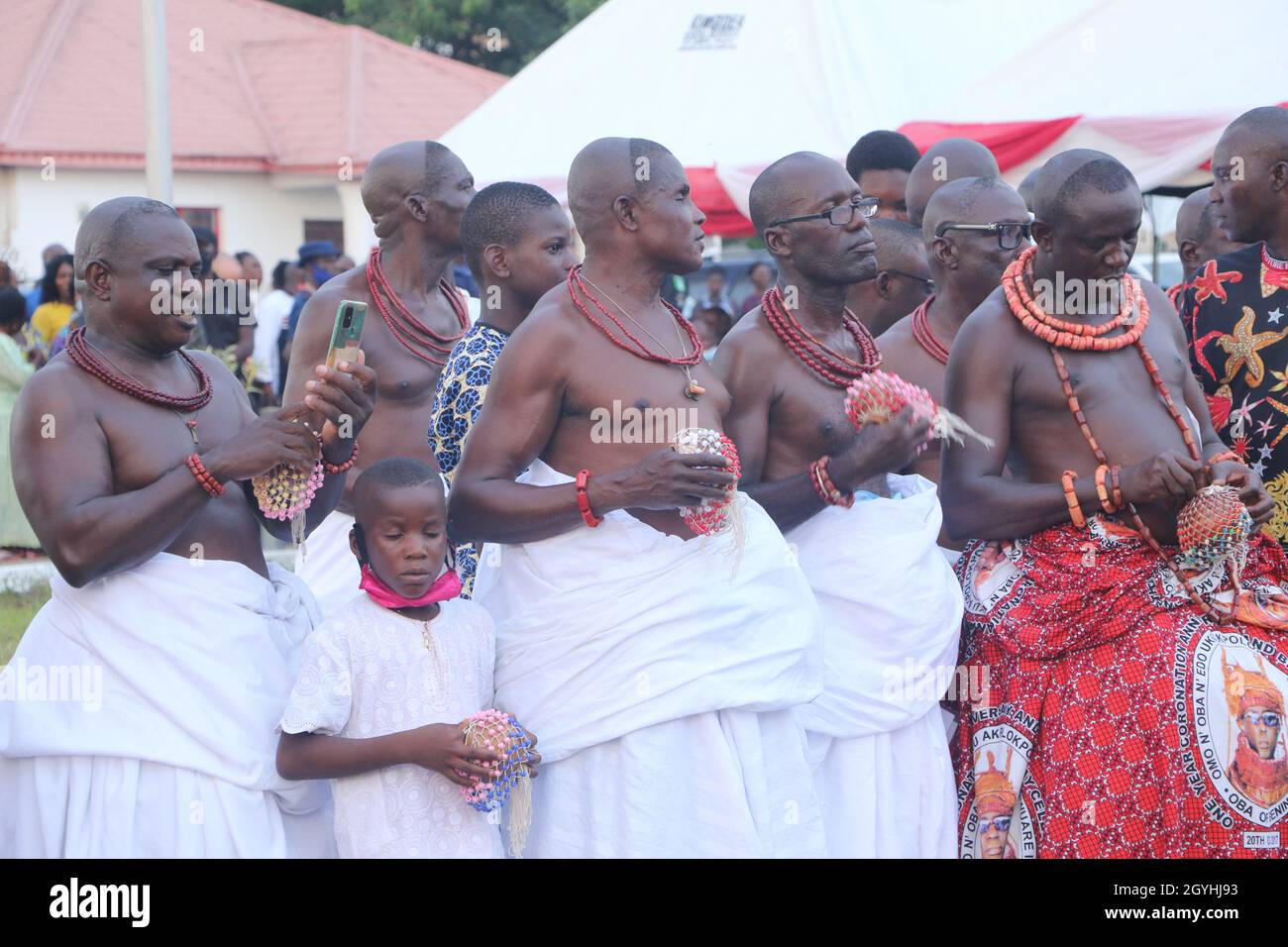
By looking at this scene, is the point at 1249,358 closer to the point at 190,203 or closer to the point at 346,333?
the point at 346,333

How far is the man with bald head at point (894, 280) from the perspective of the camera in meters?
5.84

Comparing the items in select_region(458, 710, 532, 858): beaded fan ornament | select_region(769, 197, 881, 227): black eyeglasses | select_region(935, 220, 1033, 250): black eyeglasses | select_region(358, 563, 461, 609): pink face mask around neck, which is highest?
select_region(935, 220, 1033, 250): black eyeglasses

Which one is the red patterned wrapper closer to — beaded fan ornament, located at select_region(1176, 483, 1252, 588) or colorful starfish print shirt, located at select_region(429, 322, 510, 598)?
beaded fan ornament, located at select_region(1176, 483, 1252, 588)

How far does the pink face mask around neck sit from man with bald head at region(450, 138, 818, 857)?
17 cm

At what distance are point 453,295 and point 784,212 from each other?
1739 millimetres

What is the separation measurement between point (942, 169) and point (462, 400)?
104 inches

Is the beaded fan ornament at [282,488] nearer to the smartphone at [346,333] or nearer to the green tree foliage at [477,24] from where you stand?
the smartphone at [346,333]

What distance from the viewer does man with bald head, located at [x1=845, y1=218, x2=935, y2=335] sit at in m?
5.84

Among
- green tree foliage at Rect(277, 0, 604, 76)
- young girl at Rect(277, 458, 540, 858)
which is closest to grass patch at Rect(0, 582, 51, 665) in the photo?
young girl at Rect(277, 458, 540, 858)

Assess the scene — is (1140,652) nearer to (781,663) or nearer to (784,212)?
(781,663)

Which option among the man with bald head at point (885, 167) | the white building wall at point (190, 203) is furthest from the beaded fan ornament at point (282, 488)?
the white building wall at point (190, 203)

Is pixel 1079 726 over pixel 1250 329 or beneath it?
beneath

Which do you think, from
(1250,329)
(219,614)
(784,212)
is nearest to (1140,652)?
(1250,329)

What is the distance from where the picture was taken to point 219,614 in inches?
149
